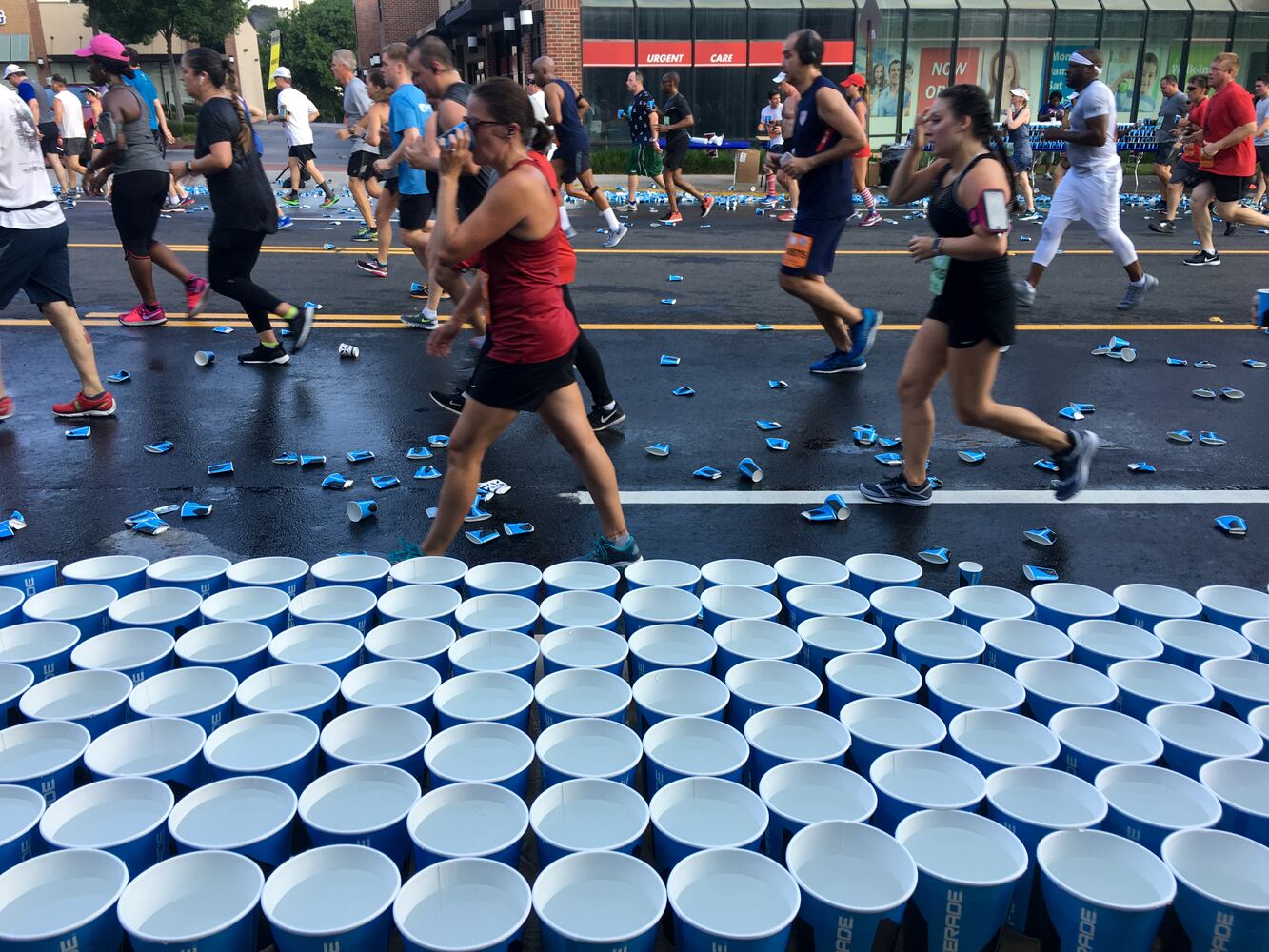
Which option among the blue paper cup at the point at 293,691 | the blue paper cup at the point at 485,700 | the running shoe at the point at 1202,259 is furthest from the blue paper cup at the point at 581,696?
the running shoe at the point at 1202,259

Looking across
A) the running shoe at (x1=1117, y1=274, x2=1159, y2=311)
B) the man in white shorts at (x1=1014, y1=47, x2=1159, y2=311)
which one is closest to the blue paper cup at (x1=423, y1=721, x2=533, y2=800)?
the man in white shorts at (x1=1014, y1=47, x2=1159, y2=311)

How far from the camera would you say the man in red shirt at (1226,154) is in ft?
33.3

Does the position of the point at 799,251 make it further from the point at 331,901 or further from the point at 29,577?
the point at 331,901

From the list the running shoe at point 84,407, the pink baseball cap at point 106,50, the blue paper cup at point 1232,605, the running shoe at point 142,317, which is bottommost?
the running shoe at point 84,407

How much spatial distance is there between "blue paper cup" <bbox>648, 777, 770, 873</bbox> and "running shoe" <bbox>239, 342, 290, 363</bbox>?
5.74 meters

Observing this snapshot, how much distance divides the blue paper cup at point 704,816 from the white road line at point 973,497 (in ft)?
8.94

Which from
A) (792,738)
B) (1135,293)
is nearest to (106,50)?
(792,738)

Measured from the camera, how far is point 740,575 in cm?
344

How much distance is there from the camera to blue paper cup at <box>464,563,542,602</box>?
3.27 meters

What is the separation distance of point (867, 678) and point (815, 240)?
433cm

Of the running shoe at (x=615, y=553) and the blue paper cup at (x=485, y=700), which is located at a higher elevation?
the blue paper cup at (x=485, y=700)

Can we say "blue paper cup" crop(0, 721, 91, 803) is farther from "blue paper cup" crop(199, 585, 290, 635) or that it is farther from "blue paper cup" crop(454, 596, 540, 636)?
"blue paper cup" crop(454, 596, 540, 636)

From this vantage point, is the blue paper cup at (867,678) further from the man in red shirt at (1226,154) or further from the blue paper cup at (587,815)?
the man in red shirt at (1226,154)

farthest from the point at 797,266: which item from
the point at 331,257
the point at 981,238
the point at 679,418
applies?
the point at 331,257
